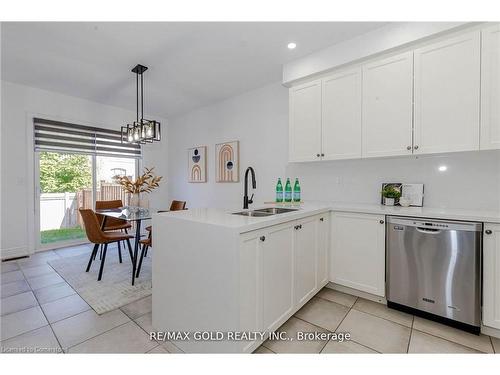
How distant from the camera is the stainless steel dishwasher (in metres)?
1.67

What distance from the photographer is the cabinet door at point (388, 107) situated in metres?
2.10

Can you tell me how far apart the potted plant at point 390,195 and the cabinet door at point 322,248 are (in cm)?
61

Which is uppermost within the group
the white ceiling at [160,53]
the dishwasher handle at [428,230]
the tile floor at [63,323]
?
the white ceiling at [160,53]

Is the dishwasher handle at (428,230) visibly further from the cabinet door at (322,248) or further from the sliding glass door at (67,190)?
the sliding glass door at (67,190)

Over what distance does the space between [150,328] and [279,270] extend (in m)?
1.13

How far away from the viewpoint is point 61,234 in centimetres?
411

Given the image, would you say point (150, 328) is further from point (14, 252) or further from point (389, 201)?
point (14, 252)

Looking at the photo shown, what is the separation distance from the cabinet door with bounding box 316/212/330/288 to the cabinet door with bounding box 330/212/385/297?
0.21 ft

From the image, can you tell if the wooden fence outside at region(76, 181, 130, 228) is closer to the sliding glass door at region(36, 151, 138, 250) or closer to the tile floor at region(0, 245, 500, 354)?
the sliding glass door at region(36, 151, 138, 250)

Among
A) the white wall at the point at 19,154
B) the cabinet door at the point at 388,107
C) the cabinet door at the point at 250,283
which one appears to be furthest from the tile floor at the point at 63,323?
the cabinet door at the point at 388,107

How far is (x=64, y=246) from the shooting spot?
4.00m

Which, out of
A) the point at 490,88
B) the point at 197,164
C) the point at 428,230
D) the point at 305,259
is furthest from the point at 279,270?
the point at 197,164

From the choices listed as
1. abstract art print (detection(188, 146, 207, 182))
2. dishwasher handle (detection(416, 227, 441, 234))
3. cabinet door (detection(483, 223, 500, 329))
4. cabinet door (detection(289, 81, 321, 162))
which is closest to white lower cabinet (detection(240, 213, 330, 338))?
dishwasher handle (detection(416, 227, 441, 234))

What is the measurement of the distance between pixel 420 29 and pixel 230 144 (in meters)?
2.79
